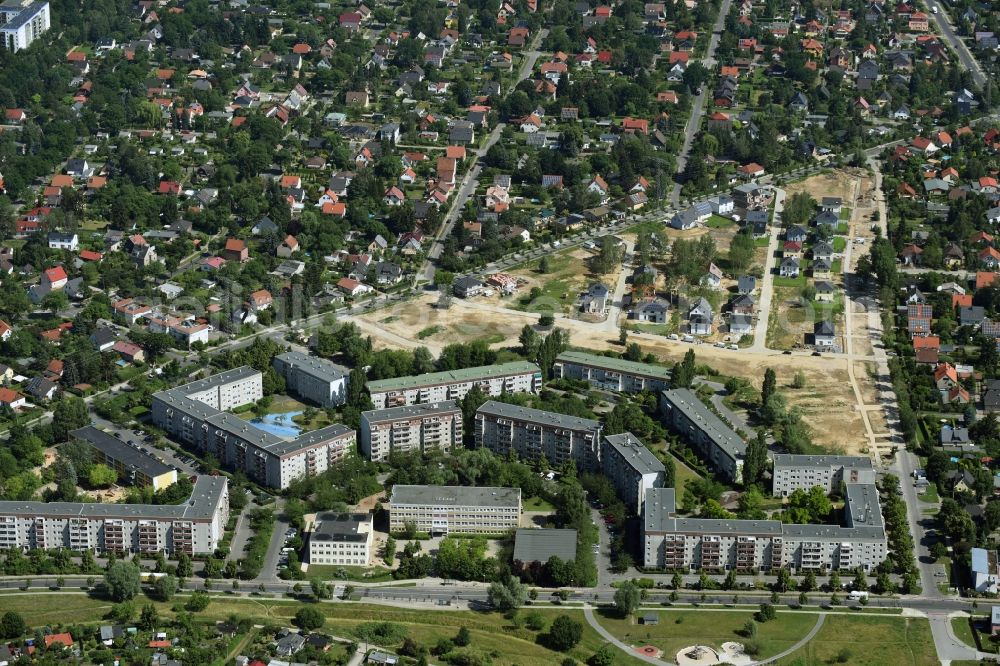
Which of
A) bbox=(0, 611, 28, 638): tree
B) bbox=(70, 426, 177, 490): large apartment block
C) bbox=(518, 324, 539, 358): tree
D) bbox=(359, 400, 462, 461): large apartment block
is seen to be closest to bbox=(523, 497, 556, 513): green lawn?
bbox=(359, 400, 462, 461): large apartment block

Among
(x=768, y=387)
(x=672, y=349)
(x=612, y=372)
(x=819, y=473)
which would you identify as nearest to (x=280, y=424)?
(x=612, y=372)

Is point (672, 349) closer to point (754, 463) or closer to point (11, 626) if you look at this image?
point (754, 463)

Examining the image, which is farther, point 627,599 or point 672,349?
point 672,349

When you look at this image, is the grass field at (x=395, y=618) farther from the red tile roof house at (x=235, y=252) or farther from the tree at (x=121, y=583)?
the red tile roof house at (x=235, y=252)

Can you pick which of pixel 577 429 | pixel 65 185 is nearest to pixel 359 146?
pixel 65 185

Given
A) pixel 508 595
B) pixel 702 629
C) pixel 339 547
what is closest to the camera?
pixel 702 629

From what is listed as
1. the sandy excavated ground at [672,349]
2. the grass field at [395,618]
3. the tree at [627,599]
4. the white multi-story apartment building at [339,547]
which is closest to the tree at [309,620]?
the grass field at [395,618]
